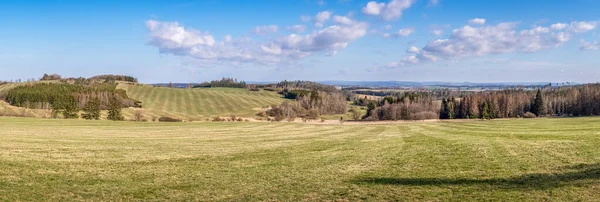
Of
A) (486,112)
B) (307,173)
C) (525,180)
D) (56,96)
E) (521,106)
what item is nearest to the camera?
(525,180)

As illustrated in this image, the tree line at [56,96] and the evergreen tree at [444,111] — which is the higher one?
the tree line at [56,96]

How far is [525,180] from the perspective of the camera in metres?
13.2

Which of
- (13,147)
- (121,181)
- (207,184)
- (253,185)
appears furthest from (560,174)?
(13,147)

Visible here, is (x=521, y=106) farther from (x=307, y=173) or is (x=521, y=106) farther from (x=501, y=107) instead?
(x=307, y=173)

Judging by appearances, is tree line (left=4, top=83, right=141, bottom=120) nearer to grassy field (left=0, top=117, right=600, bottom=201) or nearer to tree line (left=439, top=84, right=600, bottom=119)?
grassy field (left=0, top=117, right=600, bottom=201)

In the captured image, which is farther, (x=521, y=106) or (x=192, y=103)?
(x=192, y=103)

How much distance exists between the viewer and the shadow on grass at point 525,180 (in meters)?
12.5

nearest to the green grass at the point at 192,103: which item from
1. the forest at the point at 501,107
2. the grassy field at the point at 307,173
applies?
the forest at the point at 501,107

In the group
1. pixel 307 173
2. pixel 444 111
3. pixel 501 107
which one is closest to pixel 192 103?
pixel 444 111

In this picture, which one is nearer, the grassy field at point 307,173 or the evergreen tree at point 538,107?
the grassy field at point 307,173

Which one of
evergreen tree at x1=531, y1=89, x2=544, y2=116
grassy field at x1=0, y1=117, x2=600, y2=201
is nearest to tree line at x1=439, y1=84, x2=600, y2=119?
evergreen tree at x1=531, y1=89, x2=544, y2=116

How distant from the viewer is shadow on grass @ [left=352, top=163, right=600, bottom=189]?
12.5 meters

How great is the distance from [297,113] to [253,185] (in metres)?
130

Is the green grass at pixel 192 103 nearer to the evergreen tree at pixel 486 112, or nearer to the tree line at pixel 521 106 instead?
the tree line at pixel 521 106
